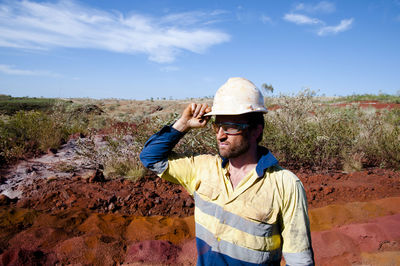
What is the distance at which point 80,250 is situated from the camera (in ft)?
11.7

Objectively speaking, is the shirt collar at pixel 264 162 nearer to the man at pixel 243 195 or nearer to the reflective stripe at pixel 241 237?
the man at pixel 243 195

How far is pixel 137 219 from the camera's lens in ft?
14.8

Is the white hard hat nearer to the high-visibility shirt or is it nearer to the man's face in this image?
the man's face

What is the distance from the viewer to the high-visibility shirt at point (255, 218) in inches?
65.4

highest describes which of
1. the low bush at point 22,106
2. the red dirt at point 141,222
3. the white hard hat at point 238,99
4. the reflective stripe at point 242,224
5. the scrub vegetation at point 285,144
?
the white hard hat at point 238,99

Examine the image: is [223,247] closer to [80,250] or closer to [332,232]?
[80,250]

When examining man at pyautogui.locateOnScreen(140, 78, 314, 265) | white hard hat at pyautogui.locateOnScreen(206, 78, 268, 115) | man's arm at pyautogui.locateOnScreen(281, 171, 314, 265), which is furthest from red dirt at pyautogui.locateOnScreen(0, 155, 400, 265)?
white hard hat at pyautogui.locateOnScreen(206, 78, 268, 115)

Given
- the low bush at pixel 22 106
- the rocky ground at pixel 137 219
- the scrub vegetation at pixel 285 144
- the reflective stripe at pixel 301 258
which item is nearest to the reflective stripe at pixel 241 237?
the reflective stripe at pixel 301 258

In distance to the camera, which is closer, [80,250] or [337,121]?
[80,250]

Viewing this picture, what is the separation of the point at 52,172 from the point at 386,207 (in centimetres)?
683

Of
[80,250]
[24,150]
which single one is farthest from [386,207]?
[24,150]

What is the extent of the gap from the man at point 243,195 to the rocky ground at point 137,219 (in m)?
2.09

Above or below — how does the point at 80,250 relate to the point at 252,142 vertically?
below

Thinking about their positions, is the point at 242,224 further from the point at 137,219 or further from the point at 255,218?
the point at 137,219
